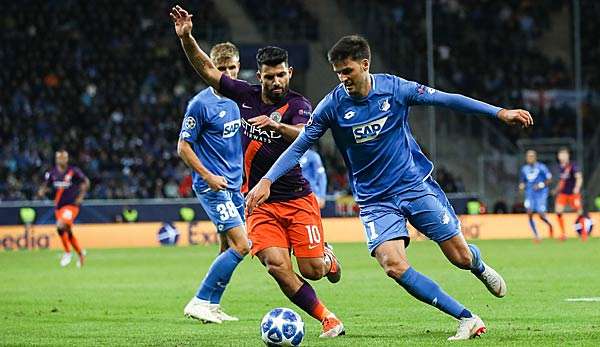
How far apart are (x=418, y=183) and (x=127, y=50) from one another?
29487 mm

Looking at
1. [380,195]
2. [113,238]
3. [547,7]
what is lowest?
[113,238]

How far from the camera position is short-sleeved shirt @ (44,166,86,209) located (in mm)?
24141

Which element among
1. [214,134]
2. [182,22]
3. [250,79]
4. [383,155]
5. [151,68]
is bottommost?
[383,155]

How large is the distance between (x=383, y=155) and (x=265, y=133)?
1.25 metres

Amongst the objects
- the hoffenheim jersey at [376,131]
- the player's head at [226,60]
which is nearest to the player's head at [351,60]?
the hoffenheim jersey at [376,131]

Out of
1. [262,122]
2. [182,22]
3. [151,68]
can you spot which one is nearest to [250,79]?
[151,68]

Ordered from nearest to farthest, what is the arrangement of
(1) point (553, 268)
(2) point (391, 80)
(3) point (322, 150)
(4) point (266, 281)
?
(2) point (391, 80)
(4) point (266, 281)
(1) point (553, 268)
(3) point (322, 150)

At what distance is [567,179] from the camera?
3158 centimetres

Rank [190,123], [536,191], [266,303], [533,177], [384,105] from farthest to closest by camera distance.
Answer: [533,177], [536,191], [266,303], [190,123], [384,105]

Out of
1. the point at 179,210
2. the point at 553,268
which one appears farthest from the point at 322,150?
the point at 553,268

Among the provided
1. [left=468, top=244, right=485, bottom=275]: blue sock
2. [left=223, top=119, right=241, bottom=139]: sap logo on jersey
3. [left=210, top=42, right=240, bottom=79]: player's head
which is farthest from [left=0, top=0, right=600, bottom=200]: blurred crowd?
[left=468, top=244, right=485, bottom=275]: blue sock

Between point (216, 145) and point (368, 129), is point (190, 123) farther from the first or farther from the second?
point (368, 129)

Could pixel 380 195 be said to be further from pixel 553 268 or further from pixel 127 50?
pixel 127 50

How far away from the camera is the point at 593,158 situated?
3712 cm
